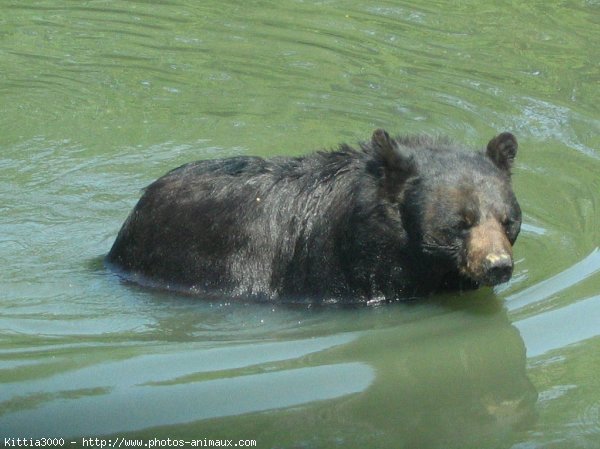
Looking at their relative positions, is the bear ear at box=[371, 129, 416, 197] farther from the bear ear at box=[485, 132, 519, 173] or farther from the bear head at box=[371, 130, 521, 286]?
the bear ear at box=[485, 132, 519, 173]

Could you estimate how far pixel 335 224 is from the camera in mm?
9148

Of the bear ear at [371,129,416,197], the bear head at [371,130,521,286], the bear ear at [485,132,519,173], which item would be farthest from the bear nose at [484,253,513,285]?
the bear ear at [485,132,519,173]

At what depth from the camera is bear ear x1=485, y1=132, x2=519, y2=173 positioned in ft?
29.7

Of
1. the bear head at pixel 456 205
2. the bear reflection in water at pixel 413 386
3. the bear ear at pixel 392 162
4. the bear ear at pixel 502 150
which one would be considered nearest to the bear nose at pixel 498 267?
the bear head at pixel 456 205

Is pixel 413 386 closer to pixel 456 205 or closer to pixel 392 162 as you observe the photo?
pixel 456 205

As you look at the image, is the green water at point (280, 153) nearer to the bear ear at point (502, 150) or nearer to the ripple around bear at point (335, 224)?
the ripple around bear at point (335, 224)

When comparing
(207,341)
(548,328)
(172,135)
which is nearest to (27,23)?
(172,135)

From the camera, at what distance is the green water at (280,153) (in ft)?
22.7

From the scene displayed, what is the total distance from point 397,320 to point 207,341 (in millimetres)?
1468

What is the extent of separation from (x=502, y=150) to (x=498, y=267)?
4.09 ft

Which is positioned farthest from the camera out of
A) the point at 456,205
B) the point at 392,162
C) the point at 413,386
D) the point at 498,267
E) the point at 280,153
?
the point at 280,153

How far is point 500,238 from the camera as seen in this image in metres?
8.37

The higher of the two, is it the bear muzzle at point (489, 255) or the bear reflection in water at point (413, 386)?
the bear muzzle at point (489, 255)

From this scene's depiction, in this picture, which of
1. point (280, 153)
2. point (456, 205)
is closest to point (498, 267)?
point (456, 205)
